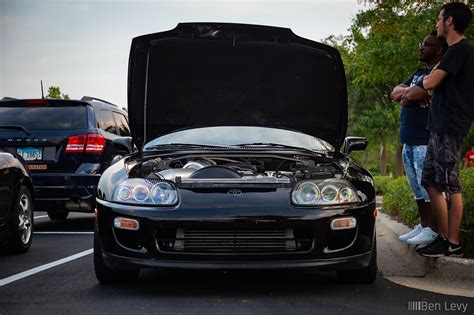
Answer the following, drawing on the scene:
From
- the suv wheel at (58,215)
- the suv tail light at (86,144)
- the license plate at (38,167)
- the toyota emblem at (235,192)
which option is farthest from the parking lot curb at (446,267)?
the suv wheel at (58,215)

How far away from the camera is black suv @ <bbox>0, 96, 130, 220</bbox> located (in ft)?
28.3

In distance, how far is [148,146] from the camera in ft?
19.0

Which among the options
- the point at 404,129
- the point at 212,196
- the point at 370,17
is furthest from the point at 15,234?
the point at 370,17

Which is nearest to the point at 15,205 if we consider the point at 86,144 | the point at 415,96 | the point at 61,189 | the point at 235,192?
the point at 61,189

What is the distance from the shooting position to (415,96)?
571 cm

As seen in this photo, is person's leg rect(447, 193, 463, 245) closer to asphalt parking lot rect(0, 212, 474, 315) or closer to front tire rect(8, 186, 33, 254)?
asphalt parking lot rect(0, 212, 474, 315)

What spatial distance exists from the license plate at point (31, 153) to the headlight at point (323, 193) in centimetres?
509

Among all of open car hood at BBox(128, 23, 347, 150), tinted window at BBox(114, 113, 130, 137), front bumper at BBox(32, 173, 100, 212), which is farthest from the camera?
tinted window at BBox(114, 113, 130, 137)

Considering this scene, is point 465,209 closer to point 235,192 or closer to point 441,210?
point 441,210

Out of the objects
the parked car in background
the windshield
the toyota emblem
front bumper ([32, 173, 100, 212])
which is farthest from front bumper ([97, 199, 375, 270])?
front bumper ([32, 173, 100, 212])

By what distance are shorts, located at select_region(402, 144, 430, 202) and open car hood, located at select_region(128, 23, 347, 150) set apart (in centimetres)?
61

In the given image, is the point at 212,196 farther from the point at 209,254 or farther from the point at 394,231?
the point at 394,231

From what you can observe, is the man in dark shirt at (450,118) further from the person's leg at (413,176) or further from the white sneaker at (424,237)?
the person's leg at (413,176)

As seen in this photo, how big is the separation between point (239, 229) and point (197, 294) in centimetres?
53
